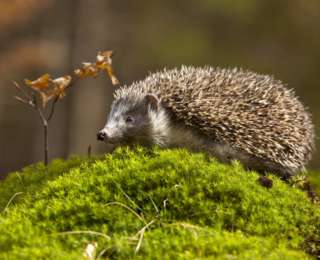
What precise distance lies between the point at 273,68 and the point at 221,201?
17367 mm

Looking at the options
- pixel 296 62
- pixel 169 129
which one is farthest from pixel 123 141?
pixel 296 62

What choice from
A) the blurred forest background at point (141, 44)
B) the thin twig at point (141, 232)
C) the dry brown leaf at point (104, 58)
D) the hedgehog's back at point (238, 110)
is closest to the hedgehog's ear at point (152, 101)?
the hedgehog's back at point (238, 110)

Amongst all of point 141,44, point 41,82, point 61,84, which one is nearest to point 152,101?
point 61,84

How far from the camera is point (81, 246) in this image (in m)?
4.35

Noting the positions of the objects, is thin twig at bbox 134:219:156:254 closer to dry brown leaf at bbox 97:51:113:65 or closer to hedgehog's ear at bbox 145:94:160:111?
hedgehog's ear at bbox 145:94:160:111

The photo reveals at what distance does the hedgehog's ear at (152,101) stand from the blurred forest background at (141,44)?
39.0 ft

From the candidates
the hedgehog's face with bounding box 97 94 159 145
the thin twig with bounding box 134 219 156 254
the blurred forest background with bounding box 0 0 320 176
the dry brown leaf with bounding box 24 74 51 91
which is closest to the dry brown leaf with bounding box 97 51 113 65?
the hedgehog's face with bounding box 97 94 159 145

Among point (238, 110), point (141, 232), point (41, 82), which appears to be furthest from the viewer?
point (41, 82)

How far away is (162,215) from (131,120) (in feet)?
8.68

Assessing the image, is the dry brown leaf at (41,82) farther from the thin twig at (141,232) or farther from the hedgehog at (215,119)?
the thin twig at (141,232)

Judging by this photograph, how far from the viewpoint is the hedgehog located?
6898 millimetres

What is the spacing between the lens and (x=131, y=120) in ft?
23.9

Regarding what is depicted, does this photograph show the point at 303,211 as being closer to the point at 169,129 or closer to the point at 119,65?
the point at 169,129

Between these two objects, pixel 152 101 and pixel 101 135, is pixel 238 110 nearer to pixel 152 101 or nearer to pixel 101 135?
pixel 152 101
